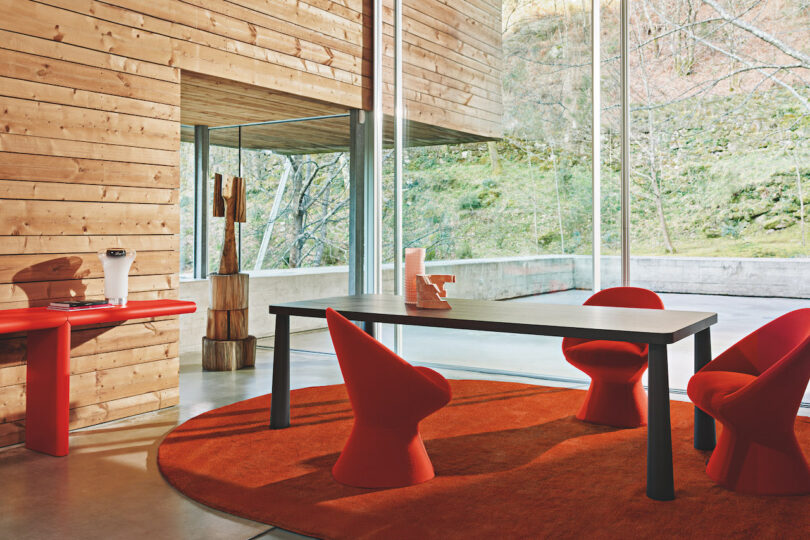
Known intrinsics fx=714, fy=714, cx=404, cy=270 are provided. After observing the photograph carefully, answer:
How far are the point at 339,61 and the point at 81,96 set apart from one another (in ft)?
7.97

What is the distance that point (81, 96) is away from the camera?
12.8ft

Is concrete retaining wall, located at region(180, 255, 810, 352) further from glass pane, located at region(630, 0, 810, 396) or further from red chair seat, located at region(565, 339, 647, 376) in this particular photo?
red chair seat, located at region(565, 339, 647, 376)

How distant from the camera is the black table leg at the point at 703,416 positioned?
345 cm

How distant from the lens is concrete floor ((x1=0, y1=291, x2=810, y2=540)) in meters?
2.59

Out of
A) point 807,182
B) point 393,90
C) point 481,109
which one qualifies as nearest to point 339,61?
point 393,90

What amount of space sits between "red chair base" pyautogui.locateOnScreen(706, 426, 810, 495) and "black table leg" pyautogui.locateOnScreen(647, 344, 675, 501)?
327mm

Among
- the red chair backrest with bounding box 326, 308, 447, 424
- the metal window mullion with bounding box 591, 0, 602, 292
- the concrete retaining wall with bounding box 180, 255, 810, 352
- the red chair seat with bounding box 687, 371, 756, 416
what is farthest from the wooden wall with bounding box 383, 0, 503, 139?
the red chair backrest with bounding box 326, 308, 447, 424

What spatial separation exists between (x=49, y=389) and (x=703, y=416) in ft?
10.5

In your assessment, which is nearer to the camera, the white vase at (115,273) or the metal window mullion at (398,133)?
the white vase at (115,273)

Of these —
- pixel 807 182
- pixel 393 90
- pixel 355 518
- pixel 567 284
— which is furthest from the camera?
pixel 393 90

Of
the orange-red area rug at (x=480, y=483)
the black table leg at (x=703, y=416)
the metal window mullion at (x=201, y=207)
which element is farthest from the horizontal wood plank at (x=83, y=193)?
the metal window mullion at (x=201, y=207)

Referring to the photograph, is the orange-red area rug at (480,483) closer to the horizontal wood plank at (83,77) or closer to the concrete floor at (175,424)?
the concrete floor at (175,424)

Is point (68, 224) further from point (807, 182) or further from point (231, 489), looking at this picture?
point (807, 182)

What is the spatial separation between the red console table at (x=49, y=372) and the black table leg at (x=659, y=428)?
2551 millimetres
